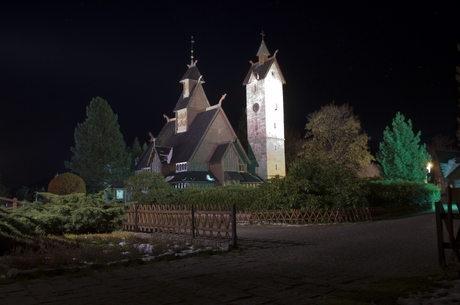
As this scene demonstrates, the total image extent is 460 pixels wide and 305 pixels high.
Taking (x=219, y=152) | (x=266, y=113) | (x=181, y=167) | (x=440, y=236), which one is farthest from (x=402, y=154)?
(x=440, y=236)

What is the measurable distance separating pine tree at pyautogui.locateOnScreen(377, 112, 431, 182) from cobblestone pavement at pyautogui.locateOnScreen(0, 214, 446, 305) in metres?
42.4

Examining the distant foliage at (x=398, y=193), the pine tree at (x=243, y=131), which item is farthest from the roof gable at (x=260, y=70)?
the distant foliage at (x=398, y=193)

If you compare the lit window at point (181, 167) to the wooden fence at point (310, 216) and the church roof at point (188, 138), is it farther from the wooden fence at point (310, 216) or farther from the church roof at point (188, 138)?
the wooden fence at point (310, 216)

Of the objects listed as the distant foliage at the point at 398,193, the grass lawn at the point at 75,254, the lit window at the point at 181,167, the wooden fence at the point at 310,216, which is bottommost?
the grass lawn at the point at 75,254

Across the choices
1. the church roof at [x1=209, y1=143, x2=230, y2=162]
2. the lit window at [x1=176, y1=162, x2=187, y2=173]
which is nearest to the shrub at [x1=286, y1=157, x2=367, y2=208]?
the church roof at [x1=209, y1=143, x2=230, y2=162]

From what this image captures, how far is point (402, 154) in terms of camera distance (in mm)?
51406

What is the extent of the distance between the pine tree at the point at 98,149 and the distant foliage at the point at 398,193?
1457 inches

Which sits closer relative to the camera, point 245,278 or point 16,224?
point 245,278

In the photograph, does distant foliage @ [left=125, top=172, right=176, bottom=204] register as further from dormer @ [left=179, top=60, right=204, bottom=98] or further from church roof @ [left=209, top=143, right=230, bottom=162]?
dormer @ [left=179, top=60, right=204, bottom=98]

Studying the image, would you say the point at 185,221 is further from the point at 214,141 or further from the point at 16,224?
the point at 214,141

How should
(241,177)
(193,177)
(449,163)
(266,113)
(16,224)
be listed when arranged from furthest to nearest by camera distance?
1. (266,113)
2. (449,163)
3. (241,177)
4. (193,177)
5. (16,224)

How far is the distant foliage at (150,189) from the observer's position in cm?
3006

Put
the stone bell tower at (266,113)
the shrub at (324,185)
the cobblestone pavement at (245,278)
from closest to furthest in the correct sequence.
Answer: the cobblestone pavement at (245,278) → the shrub at (324,185) → the stone bell tower at (266,113)

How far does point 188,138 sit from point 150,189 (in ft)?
67.2
